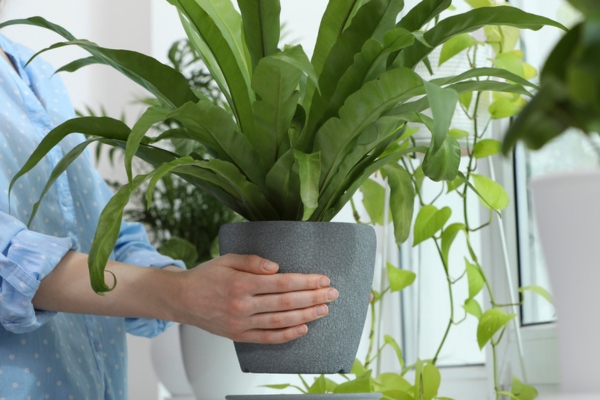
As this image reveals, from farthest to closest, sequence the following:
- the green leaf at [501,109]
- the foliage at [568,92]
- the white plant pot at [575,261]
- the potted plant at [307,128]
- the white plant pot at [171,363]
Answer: the white plant pot at [171,363]
the green leaf at [501,109]
the potted plant at [307,128]
the white plant pot at [575,261]
the foliage at [568,92]

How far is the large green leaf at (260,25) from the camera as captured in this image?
553mm

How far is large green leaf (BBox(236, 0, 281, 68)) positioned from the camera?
0.55 meters

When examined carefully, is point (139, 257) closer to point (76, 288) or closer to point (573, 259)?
point (76, 288)

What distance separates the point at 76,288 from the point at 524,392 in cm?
62

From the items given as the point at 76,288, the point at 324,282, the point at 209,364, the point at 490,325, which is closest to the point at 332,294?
the point at 324,282

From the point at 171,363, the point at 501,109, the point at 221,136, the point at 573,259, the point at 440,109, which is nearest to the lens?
the point at 573,259

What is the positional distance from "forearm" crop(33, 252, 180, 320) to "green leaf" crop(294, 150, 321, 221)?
22 centimetres

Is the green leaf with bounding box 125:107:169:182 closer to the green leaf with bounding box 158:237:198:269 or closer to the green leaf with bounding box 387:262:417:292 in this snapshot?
the green leaf with bounding box 387:262:417:292

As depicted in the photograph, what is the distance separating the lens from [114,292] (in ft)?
2.33

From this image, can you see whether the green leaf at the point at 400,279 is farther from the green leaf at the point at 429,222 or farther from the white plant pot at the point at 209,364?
the white plant pot at the point at 209,364

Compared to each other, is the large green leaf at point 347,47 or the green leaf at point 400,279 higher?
the large green leaf at point 347,47

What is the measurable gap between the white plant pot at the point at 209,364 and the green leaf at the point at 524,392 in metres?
0.48

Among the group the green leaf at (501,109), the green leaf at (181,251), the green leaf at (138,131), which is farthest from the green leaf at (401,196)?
the green leaf at (181,251)

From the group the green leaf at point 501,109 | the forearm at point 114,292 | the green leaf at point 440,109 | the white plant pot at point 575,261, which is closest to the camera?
the white plant pot at point 575,261
